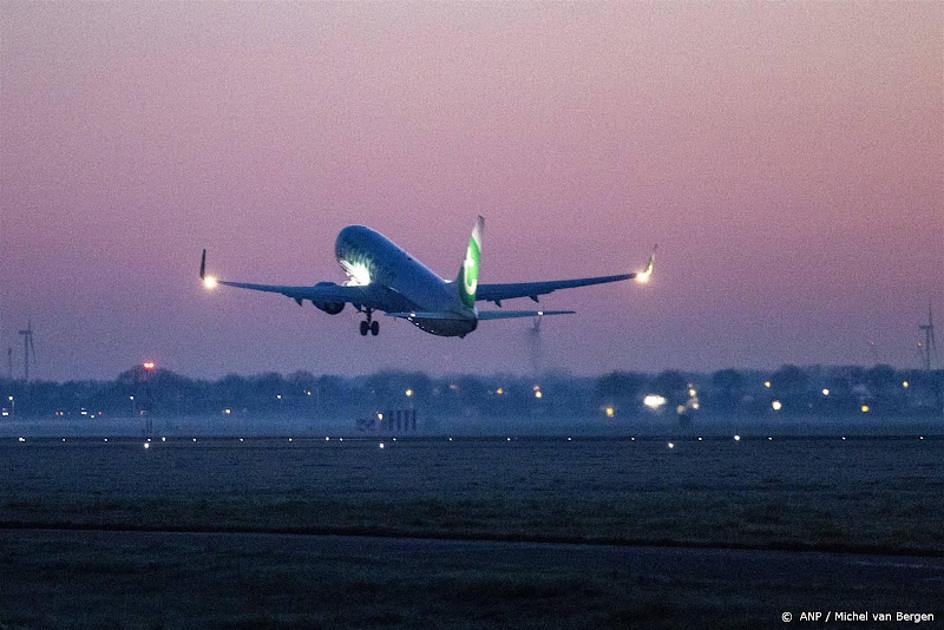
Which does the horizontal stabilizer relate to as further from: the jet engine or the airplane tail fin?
the jet engine

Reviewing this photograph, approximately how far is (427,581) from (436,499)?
2271cm

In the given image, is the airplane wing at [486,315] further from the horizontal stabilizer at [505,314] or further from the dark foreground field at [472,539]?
the dark foreground field at [472,539]

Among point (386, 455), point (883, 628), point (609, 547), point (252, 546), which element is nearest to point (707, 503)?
point (609, 547)

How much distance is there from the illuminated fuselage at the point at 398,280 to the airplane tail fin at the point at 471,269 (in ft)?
1.71

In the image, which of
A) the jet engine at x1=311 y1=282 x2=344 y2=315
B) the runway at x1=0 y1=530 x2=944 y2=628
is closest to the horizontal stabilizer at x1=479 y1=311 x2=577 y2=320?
the jet engine at x1=311 y1=282 x2=344 y2=315

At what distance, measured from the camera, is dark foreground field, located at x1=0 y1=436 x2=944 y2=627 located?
2900 cm

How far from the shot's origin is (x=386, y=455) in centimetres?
8788

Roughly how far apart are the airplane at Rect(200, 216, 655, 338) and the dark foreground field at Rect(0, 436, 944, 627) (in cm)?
765

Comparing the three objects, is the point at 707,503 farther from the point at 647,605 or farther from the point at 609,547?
the point at 647,605

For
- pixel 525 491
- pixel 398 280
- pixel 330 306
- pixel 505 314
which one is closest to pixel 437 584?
pixel 525 491

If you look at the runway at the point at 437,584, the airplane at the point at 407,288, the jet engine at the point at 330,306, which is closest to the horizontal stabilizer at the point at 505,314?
the airplane at the point at 407,288

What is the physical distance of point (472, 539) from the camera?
41.5m

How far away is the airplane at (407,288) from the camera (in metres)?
81.1

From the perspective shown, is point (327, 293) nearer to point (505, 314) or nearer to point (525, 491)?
point (505, 314)
